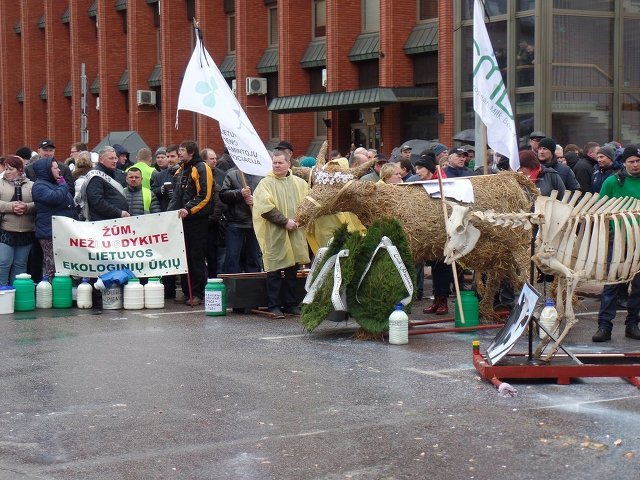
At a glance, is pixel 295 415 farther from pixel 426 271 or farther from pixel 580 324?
pixel 426 271

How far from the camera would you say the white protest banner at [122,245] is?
50.8 feet

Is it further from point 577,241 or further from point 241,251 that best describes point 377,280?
point 241,251

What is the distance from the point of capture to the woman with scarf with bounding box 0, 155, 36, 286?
51.0 ft

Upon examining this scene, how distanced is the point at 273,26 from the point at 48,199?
24.2 meters

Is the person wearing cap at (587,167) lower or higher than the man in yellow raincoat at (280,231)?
higher

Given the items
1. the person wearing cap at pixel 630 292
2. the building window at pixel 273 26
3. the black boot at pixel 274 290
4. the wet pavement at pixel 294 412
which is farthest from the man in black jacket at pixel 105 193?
the building window at pixel 273 26

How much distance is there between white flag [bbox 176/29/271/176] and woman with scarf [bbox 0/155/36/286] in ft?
8.67

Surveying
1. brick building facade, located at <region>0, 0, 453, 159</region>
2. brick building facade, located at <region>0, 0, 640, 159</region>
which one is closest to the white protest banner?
brick building facade, located at <region>0, 0, 640, 159</region>

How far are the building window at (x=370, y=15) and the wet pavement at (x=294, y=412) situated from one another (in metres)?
21.7

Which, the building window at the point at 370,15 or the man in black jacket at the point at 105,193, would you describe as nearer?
the man in black jacket at the point at 105,193

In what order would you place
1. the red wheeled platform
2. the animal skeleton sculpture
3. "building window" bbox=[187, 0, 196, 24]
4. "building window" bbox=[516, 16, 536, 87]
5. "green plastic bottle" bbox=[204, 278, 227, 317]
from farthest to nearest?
"building window" bbox=[187, 0, 196, 24], "building window" bbox=[516, 16, 536, 87], "green plastic bottle" bbox=[204, 278, 227, 317], the animal skeleton sculpture, the red wheeled platform

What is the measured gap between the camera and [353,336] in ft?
39.8

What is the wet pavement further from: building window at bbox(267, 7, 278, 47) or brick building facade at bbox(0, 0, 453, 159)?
building window at bbox(267, 7, 278, 47)

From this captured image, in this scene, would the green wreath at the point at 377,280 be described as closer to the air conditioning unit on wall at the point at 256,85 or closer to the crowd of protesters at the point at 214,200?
the crowd of protesters at the point at 214,200
